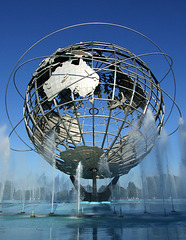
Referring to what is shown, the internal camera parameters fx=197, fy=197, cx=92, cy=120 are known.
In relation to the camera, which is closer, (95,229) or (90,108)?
(95,229)

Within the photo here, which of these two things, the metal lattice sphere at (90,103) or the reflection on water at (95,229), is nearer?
the reflection on water at (95,229)

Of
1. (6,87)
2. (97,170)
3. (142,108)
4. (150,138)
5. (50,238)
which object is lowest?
(50,238)

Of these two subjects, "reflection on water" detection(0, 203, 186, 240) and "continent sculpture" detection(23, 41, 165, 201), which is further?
"continent sculpture" detection(23, 41, 165, 201)

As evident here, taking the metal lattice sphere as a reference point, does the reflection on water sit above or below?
below

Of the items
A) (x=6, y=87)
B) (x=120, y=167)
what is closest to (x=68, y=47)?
(x=6, y=87)

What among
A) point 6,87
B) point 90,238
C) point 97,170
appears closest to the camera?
point 90,238

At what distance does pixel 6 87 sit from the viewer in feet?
45.9

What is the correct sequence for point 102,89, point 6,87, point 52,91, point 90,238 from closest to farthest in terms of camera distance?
point 90,238 → point 52,91 → point 6,87 → point 102,89

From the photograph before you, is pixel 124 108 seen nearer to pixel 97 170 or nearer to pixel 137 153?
pixel 137 153

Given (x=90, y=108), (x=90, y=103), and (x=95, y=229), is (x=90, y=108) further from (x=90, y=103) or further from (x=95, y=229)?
(x=95, y=229)

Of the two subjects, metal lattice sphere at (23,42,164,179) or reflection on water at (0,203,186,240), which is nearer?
reflection on water at (0,203,186,240)

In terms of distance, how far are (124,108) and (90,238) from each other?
11.1 meters

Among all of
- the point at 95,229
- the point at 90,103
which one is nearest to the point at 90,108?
the point at 90,103

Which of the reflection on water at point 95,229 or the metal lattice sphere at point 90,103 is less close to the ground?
the metal lattice sphere at point 90,103
